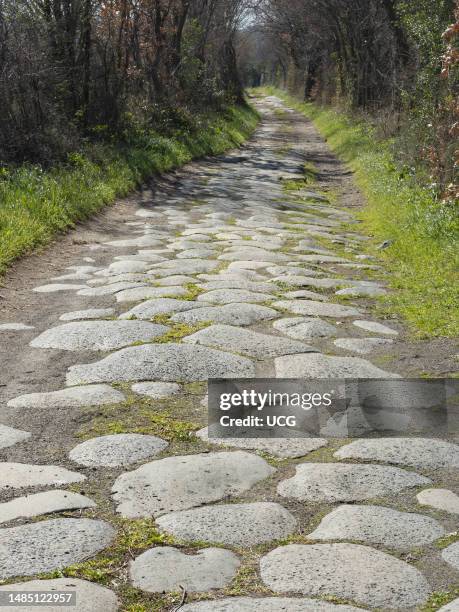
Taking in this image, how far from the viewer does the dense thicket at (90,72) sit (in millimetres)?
11523

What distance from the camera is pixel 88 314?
571 centimetres

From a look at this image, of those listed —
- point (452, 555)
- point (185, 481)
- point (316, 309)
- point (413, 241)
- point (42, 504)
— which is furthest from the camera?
point (413, 241)

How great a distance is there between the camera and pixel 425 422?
3.94m

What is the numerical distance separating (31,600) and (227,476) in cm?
111

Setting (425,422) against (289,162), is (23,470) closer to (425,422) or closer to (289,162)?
(425,422)

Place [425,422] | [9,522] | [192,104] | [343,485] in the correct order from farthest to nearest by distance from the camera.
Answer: [192,104] → [425,422] → [343,485] → [9,522]

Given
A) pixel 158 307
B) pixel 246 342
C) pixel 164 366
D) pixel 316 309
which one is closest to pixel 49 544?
pixel 164 366

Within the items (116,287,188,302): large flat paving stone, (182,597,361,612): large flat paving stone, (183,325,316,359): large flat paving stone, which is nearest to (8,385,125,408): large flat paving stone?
(183,325,316,359): large flat paving stone

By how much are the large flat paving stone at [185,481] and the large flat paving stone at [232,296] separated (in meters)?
2.52

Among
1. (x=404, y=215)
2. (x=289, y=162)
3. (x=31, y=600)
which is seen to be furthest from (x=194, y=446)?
(x=289, y=162)

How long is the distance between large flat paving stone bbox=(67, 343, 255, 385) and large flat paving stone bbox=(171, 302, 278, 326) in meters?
0.62

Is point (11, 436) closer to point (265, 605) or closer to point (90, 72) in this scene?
point (265, 605)

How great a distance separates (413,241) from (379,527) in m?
5.80

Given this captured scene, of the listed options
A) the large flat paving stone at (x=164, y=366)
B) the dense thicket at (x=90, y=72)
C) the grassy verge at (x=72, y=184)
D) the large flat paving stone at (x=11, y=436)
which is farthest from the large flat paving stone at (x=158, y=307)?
the dense thicket at (x=90, y=72)
